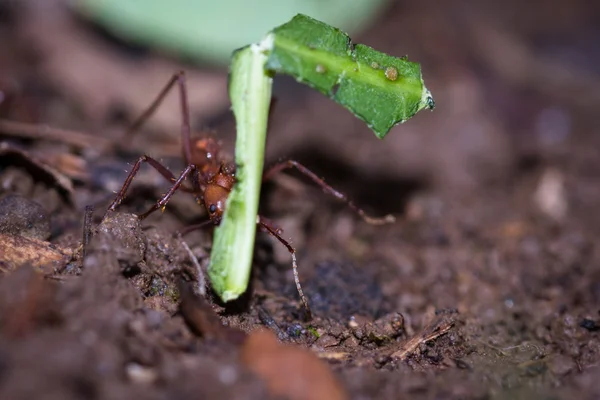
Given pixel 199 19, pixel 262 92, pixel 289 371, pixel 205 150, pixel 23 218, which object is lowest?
pixel 289 371

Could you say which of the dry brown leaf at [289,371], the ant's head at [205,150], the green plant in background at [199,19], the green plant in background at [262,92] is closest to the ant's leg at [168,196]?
the ant's head at [205,150]

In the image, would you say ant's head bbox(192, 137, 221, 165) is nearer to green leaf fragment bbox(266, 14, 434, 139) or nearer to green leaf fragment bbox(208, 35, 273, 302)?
green leaf fragment bbox(208, 35, 273, 302)

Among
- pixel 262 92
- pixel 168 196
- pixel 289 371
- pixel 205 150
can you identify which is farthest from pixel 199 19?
pixel 289 371

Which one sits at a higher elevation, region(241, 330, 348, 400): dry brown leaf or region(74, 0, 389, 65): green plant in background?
region(74, 0, 389, 65): green plant in background

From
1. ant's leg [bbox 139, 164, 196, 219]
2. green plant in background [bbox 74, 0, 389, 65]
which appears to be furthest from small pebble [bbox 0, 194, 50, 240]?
green plant in background [bbox 74, 0, 389, 65]

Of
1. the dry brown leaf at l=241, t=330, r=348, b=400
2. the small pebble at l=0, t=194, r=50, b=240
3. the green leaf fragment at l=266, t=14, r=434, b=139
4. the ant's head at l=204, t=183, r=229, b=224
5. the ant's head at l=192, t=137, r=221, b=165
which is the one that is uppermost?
the green leaf fragment at l=266, t=14, r=434, b=139

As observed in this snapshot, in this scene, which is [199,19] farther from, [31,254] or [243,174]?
[31,254]

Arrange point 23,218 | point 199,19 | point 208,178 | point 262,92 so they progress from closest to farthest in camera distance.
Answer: point 262,92 → point 23,218 → point 208,178 → point 199,19
